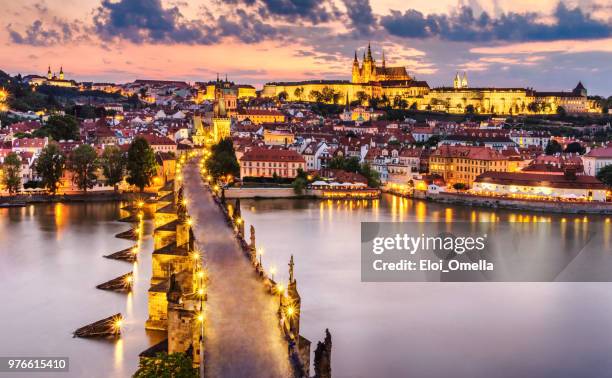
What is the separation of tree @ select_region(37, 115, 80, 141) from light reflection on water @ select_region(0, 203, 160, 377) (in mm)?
13770

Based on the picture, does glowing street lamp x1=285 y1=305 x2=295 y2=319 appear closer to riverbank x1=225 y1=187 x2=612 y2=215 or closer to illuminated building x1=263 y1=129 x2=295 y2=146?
riverbank x1=225 y1=187 x2=612 y2=215

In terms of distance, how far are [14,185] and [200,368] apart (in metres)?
18.5

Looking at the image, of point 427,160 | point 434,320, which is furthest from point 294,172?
point 434,320

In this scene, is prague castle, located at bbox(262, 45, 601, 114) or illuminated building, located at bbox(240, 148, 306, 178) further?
prague castle, located at bbox(262, 45, 601, 114)

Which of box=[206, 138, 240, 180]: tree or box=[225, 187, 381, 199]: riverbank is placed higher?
box=[206, 138, 240, 180]: tree

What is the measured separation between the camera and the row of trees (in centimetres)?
2253

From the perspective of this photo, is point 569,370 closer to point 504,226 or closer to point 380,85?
point 504,226

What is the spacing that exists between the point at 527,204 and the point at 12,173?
48.6ft

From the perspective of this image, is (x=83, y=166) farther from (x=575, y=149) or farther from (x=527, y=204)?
(x=575, y=149)

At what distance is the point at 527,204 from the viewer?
22719mm

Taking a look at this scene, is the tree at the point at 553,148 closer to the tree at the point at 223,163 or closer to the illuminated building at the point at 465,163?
the illuminated building at the point at 465,163

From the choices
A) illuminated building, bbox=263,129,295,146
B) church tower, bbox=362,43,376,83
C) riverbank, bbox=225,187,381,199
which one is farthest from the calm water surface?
church tower, bbox=362,43,376,83

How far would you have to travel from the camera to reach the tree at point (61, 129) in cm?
3122

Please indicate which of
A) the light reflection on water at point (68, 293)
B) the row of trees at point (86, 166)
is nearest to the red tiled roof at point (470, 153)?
the row of trees at point (86, 166)
